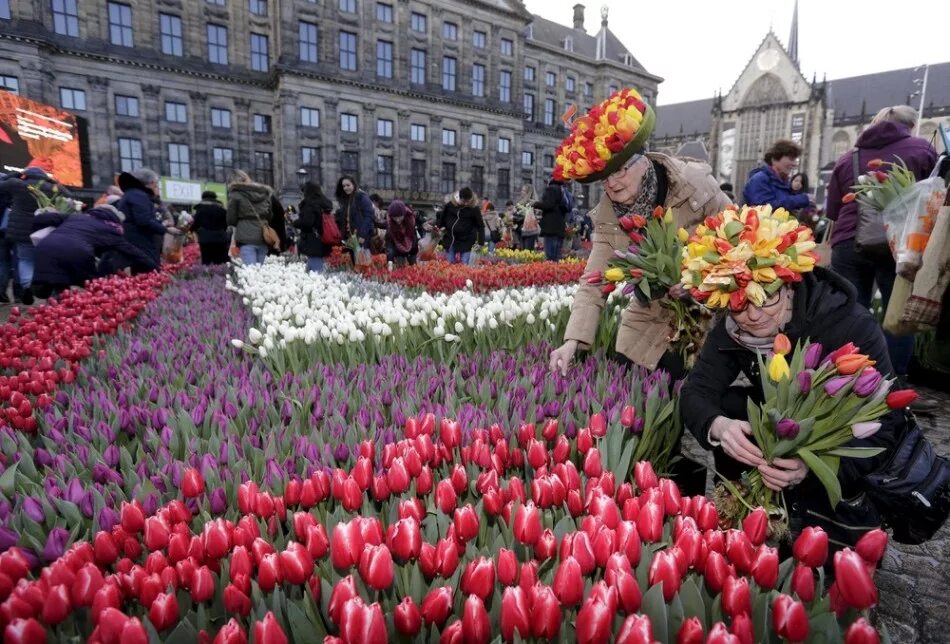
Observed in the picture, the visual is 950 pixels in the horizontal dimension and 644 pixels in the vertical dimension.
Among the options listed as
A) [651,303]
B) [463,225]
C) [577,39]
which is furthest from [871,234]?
[577,39]

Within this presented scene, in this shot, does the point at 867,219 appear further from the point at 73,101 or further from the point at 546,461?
the point at 73,101

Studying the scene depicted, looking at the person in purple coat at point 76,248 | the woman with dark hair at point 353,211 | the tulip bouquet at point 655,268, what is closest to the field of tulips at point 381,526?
the tulip bouquet at point 655,268

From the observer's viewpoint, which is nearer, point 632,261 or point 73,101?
point 632,261

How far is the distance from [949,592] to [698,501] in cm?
198

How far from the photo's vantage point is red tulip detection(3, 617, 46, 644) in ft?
3.47

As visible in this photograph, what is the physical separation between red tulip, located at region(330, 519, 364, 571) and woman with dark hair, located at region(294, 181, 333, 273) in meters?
8.73

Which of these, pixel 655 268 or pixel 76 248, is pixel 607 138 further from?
pixel 76 248

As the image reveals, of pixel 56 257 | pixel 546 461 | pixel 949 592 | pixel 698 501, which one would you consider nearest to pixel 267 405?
pixel 546 461

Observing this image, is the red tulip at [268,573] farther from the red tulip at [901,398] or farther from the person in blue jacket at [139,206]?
the person in blue jacket at [139,206]

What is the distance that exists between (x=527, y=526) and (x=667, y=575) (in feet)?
1.15

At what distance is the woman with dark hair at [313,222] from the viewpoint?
379 inches

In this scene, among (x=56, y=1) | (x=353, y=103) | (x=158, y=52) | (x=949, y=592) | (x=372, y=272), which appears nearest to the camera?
(x=949, y=592)

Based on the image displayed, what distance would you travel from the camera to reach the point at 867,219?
482 cm

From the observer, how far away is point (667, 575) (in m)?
1.27
